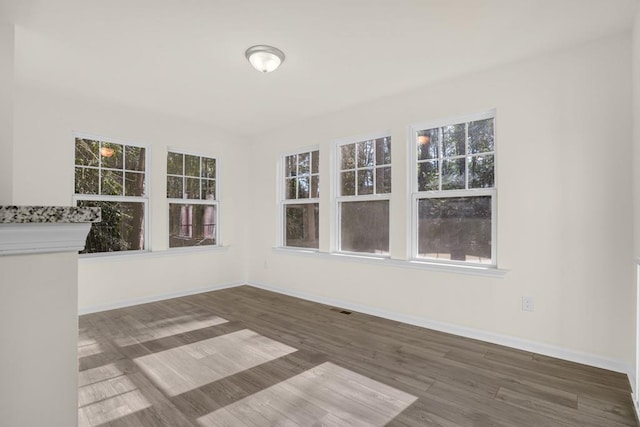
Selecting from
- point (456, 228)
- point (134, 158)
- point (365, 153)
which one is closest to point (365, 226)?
point (365, 153)

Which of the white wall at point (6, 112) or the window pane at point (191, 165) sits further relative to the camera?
the window pane at point (191, 165)

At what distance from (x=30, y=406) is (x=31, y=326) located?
0.67ft

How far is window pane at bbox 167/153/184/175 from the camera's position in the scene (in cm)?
470

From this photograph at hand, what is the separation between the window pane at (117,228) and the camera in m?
4.05

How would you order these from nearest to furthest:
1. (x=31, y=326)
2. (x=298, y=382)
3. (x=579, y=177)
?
1. (x=31, y=326)
2. (x=298, y=382)
3. (x=579, y=177)

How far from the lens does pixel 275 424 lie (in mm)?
1850

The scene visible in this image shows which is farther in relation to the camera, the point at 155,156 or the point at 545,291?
the point at 155,156

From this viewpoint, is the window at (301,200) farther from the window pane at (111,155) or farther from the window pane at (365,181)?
the window pane at (111,155)

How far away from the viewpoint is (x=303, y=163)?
4.87 meters

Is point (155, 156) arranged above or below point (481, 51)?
below

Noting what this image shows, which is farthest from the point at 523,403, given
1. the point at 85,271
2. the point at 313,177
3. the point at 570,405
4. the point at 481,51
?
the point at 85,271

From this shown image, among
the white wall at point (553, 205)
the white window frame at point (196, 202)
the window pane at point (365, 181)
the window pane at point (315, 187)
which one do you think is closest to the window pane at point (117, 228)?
the white window frame at point (196, 202)

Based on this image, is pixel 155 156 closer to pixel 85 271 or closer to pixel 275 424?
pixel 85 271

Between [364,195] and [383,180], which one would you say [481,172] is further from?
[364,195]
